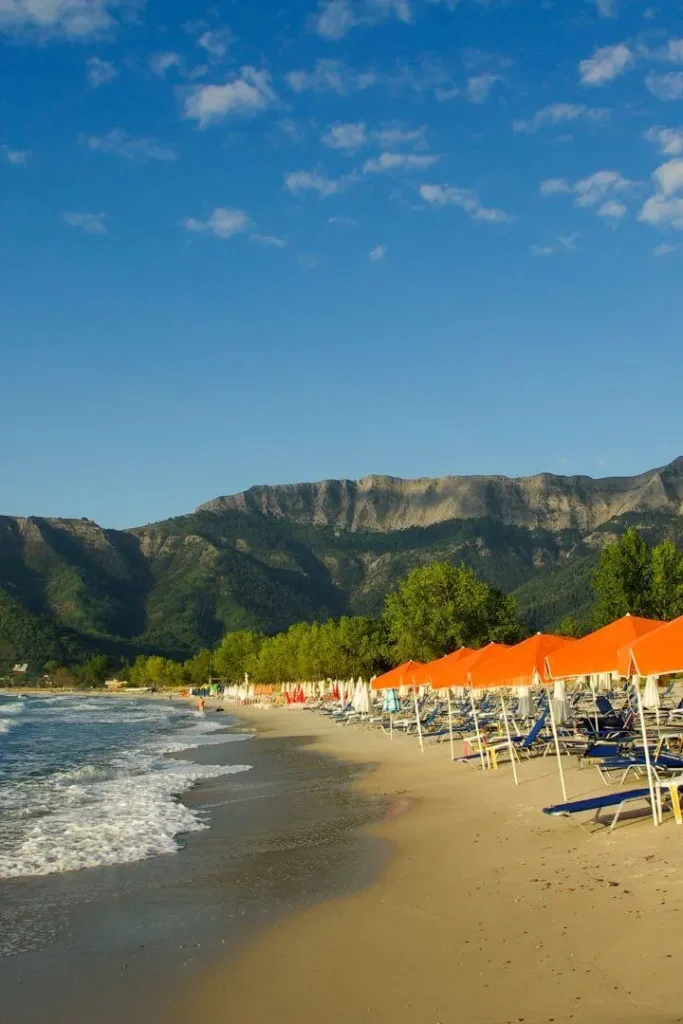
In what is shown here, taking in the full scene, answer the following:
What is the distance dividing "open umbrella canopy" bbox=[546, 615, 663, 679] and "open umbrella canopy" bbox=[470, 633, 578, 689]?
4.15ft

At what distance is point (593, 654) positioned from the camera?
10.3m

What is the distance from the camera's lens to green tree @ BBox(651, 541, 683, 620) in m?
51.4

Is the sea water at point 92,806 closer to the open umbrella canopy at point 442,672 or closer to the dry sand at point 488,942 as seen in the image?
the dry sand at point 488,942

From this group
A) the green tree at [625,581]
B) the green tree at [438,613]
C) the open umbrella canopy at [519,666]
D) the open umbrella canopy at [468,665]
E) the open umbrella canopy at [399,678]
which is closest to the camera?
the open umbrella canopy at [519,666]

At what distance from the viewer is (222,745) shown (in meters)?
32.7

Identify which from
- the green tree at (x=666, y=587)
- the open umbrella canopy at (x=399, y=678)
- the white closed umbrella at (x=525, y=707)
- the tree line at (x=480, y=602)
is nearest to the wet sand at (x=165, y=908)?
the open umbrella canopy at (x=399, y=678)

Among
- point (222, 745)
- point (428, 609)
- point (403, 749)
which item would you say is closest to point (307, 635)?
point (428, 609)

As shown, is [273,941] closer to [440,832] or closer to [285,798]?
[440,832]

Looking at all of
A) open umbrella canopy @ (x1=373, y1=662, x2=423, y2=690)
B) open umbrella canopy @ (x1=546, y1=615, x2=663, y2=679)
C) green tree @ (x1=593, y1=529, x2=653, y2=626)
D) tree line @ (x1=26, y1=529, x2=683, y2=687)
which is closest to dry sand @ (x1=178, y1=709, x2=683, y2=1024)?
open umbrella canopy @ (x1=546, y1=615, x2=663, y2=679)

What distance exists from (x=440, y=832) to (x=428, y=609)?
3946cm

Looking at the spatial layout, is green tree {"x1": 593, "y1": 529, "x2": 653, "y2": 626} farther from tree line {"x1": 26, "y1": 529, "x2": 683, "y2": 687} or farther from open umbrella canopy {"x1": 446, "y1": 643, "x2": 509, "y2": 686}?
open umbrella canopy {"x1": 446, "y1": 643, "x2": 509, "y2": 686}

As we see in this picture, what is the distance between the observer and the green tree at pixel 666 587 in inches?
2023

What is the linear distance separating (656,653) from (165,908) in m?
5.50

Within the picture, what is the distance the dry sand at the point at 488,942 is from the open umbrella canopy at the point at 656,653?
1652mm
